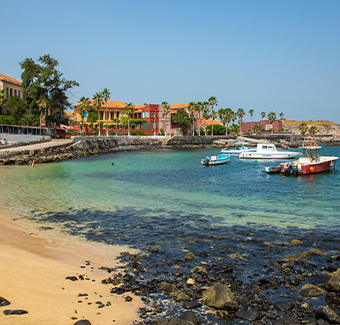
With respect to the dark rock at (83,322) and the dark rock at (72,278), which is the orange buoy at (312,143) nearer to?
the dark rock at (72,278)

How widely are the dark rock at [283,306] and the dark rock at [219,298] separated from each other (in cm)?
93

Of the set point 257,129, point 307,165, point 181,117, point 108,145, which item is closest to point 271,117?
point 257,129

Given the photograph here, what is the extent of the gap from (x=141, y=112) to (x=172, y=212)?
3624 inches

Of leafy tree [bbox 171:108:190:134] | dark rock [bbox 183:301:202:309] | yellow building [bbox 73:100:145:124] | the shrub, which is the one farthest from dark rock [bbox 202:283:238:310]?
leafy tree [bbox 171:108:190:134]

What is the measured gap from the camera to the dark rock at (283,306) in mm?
6719

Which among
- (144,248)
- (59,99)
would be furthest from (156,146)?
(144,248)

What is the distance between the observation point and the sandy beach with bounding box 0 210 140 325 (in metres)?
6.11

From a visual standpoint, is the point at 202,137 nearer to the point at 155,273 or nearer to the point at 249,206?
the point at 249,206

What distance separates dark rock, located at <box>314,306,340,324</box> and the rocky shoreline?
151 feet

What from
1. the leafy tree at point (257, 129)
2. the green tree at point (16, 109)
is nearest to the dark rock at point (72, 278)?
the green tree at point (16, 109)

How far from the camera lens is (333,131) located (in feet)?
516

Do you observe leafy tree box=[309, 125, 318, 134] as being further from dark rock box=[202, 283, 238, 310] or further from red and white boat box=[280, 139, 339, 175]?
dark rock box=[202, 283, 238, 310]

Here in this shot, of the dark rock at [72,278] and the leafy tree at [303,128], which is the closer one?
the dark rock at [72,278]

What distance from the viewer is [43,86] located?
219ft
